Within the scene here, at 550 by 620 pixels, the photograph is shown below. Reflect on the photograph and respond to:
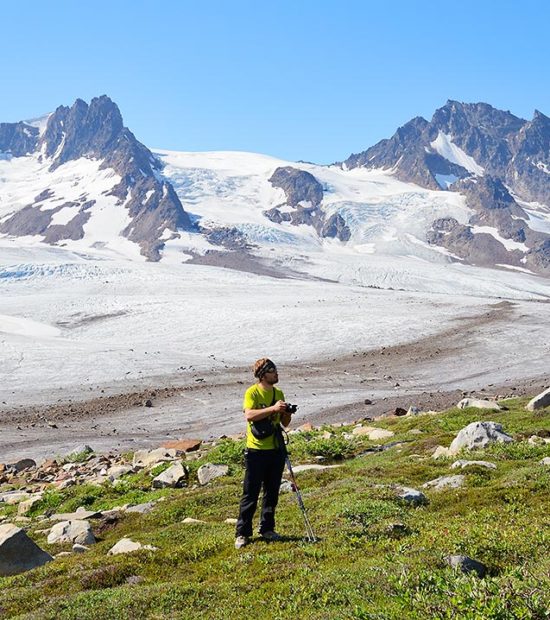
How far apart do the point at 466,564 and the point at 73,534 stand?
7.57 m

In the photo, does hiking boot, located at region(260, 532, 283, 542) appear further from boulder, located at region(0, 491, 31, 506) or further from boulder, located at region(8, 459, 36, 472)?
boulder, located at region(8, 459, 36, 472)

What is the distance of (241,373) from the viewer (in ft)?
161

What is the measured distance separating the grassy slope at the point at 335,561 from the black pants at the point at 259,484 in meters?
0.36

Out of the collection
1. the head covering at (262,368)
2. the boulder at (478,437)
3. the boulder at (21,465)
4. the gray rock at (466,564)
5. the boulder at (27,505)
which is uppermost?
the head covering at (262,368)

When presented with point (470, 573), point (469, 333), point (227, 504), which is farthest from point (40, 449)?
point (469, 333)

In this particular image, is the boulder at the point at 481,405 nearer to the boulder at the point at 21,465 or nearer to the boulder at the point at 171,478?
the boulder at the point at 171,478

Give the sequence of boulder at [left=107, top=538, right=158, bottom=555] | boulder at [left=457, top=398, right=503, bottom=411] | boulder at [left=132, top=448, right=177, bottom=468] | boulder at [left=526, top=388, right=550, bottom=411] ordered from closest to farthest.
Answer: boulder at [left=107, top=538, right=158, bottom=555], boulder at [left=132, top=448, right=177, bottom=468], boulder at [left=526, top=388, right=550, bottom=411], boulder at [left=457, top=398, right=503, bottom=411]

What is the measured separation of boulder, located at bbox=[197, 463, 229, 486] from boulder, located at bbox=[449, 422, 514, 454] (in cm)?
584

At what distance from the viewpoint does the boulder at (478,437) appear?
1606cm

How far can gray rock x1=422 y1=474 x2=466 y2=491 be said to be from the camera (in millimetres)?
12091

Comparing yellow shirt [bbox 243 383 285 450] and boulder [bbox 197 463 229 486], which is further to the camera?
boulder [bbox 197 463 229 486]

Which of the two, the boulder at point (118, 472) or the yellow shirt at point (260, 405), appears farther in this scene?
the boulder at point (118, 472)

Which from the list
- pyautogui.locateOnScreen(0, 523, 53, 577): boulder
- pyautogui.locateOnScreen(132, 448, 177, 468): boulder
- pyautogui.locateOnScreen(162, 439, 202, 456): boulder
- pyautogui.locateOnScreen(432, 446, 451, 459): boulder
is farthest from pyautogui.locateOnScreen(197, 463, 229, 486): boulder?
pyautogui.locateOnScreen(0, 523, 53, 577): boulder

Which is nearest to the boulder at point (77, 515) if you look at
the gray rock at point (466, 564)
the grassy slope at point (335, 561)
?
the grassy slope at point (335, 561)
